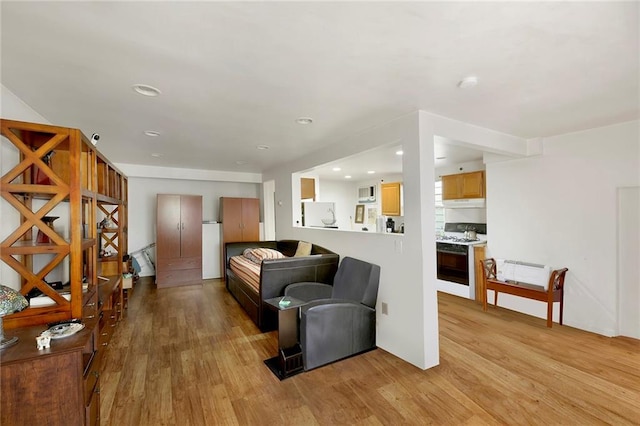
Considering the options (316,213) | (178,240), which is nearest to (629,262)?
(316,213)

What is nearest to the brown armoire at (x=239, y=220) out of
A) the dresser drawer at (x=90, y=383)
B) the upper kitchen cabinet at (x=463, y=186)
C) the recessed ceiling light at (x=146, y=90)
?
the upper kitchen cabinet at (x=463, y=186)

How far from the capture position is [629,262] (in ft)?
11.0

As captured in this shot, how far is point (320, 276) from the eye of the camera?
393 centimetres

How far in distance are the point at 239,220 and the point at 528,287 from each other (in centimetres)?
550

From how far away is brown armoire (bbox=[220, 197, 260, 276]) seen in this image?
654 cm

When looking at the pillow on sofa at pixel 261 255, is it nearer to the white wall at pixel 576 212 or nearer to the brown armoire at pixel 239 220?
the brown armoire at pixel 239 220

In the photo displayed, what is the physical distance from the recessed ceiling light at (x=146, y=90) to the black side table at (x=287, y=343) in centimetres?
214

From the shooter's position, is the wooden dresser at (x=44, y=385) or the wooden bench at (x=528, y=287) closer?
the wooden dresser at (x=44, y=385)

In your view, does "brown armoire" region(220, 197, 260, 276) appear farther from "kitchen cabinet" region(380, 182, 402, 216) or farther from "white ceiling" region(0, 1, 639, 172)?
"white ceiling" region(0, 1, 639, 172)

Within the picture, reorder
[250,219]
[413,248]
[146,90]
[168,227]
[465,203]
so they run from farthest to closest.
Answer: [250,219] → [168,227] → [465,203] → [413,248] → [146,90]

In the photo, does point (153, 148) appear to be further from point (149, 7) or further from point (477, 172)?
point (477, 172)

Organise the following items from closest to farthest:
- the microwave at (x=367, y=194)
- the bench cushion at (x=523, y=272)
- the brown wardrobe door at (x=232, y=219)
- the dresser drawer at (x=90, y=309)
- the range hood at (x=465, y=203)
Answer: the dresser drawer at (x=90, y=309)
the bench cushion at (x=523, y=272)
the range hood at (x=465, y=203)
the brown wardrobe door at (x=232, y=219)
the microwave at (x=367, y=194)

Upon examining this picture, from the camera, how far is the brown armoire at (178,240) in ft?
19.1

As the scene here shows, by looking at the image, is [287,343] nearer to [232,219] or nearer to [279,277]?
[279,277]
